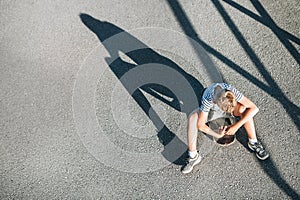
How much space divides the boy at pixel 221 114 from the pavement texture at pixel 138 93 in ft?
0.49

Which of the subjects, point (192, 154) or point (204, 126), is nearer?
point (204, 126)

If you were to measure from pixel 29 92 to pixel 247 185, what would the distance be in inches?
130

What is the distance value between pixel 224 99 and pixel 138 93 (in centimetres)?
172

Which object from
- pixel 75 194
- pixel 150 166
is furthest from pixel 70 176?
pixel 150 166

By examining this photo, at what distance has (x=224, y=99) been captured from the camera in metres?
4.00

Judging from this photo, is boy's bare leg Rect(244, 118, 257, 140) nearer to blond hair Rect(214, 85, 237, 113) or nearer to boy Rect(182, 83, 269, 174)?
boy Rect(182, 83, 269, 174)

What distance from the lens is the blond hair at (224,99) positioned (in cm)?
400

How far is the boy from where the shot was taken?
405cm

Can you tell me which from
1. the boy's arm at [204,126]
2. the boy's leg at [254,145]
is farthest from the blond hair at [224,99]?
the boy's leg at [254,145]

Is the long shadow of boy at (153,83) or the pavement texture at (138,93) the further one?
the long shadow of boy at (153,83)

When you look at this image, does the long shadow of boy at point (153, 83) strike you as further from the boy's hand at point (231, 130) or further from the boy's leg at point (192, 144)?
the boy's hand at point (231, 130)

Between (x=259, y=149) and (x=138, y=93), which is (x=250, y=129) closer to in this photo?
(x=259, y=149)

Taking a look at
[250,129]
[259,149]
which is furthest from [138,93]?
[259,149]

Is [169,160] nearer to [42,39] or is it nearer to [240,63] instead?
[240,63]
